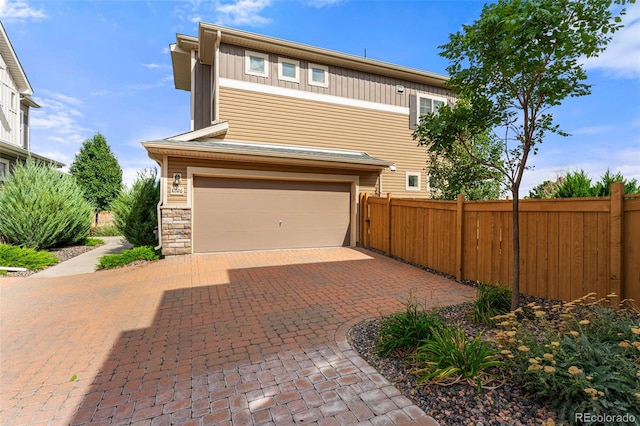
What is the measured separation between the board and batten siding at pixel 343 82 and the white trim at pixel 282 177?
9.13ft

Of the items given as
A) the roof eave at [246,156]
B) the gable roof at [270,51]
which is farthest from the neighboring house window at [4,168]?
the roof eave at [246,156]

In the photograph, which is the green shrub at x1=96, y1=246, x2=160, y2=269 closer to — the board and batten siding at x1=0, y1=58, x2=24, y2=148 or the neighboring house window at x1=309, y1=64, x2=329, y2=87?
the neighboring house window at x1=309, y1=64, x2=329, y2=87

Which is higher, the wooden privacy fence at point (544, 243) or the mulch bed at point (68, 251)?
the wooden privacy fence at point (544, 243)

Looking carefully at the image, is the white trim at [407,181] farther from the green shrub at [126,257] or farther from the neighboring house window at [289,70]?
the green shrub at [126,257]

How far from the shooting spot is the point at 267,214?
9.30 metres

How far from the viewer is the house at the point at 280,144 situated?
845 cm

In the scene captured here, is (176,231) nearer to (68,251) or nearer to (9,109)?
(68,251)

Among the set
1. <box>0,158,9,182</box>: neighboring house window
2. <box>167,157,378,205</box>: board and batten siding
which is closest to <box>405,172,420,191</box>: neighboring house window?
<box>167,157,378,205</box>: board and batten siding

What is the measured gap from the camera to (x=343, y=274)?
653 centimetres

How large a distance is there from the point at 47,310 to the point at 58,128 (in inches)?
679

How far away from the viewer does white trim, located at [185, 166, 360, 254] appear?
27.6 feet

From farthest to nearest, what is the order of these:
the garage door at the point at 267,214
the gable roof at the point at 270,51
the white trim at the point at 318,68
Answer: the white trim at the point at 318,68 → the gable roof at the point at 270,51 → the garage door at the point at 267,214

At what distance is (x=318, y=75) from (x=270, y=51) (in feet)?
6.37

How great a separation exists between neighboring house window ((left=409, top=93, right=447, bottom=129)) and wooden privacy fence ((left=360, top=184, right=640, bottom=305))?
6.81 metres
